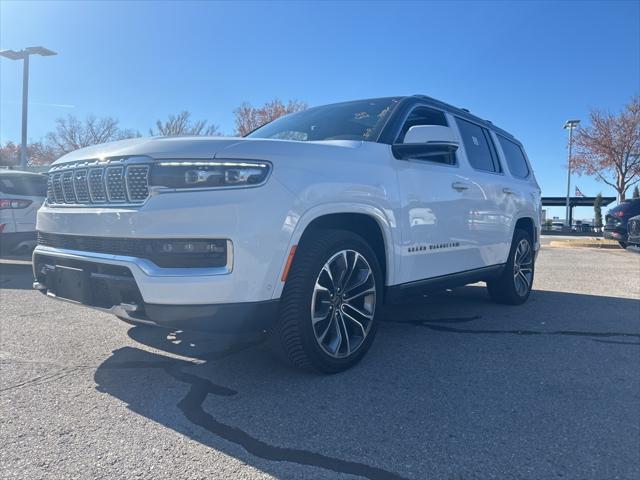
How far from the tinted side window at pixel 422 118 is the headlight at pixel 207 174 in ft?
5.25

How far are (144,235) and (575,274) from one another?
8637 mm

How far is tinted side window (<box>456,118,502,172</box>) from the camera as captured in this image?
5.11m

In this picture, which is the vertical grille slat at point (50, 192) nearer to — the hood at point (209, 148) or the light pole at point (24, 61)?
the hood at point (209, 148)

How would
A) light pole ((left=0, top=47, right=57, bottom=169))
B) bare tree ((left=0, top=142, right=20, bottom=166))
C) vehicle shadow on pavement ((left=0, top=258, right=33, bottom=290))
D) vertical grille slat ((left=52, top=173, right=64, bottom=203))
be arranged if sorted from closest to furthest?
vertical grille slat ((left=52, top=173, right=64, bottom=203)), vehicle shadow on pavement ((left=0, top=258, right=33, bottom=290)), light pole ((left=0, top=47, right=57, bottom=169)), bare tree ((left=0, top=142, right=20, bottom=166))

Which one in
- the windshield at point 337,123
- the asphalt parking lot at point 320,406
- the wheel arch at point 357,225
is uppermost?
the windshield at point 337,123

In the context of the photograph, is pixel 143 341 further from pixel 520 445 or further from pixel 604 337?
pixel 604 337

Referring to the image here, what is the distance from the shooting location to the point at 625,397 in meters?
3.19

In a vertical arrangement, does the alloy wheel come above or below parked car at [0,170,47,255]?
below

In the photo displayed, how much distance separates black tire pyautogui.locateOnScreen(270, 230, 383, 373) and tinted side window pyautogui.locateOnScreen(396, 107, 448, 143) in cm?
121

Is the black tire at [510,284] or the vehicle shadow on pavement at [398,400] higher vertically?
the black tire at [510,284]

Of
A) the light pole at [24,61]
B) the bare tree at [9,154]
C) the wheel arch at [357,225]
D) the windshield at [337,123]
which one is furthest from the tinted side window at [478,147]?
the bare tree at [9,154]

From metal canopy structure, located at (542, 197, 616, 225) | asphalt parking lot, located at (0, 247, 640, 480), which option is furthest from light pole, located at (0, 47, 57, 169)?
metal canopy structure, located at (542, 197, 616, 225)

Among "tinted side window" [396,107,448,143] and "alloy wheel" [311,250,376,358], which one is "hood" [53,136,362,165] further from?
"tinted side window" [396,107,448,143]

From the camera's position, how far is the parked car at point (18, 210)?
7.81 meters
